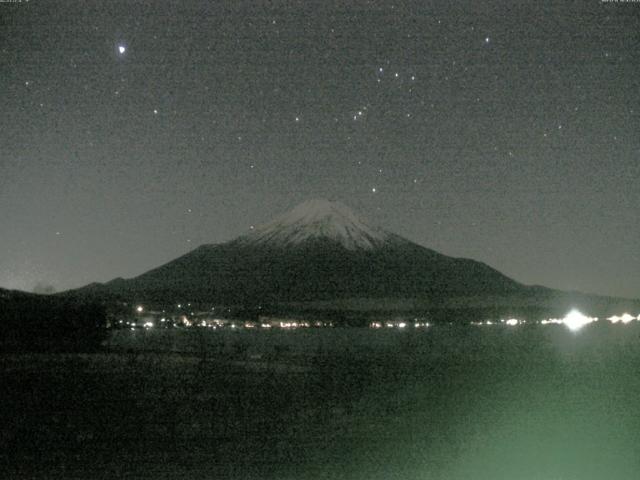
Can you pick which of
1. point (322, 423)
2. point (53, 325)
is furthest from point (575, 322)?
point (322, 423)

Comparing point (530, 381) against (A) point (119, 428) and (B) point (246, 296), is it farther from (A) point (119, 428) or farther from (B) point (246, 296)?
(B) point (246, 296)

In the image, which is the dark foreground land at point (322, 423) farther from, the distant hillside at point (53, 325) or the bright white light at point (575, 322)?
the bright white light at point (575, 322)

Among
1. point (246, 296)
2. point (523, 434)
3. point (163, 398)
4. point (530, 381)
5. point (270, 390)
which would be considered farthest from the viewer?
point (246, 296)

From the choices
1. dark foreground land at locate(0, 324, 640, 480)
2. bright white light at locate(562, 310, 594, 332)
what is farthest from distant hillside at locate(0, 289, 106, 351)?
bright white light at locate(562, 310, 594, 332)

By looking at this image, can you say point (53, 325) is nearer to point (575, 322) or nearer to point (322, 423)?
point (322, 423)

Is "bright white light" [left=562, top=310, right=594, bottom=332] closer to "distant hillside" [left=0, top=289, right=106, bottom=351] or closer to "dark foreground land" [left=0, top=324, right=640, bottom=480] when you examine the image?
"distant hillside" [left=0, top=289, right=106, bottom=351]

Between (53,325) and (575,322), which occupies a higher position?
(53,325)

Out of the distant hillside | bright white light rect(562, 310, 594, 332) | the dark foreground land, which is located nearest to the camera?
the dark foreground land

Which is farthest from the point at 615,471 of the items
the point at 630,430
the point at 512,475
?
the point at 630,430
